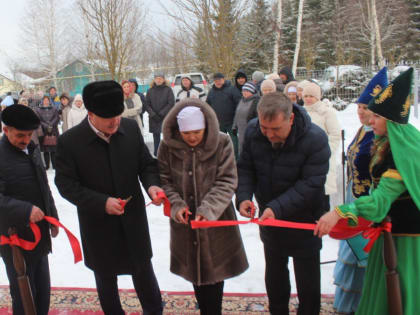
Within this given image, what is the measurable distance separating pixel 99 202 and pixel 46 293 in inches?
41.2

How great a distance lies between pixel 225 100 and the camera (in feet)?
26.5

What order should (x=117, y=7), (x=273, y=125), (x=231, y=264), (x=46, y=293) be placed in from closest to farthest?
1. (x=273, y=125)
2. (x=231, y=264)
3. (x=46, y=293)
4. (x=117, y=7)

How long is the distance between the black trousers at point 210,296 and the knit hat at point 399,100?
1.63 m

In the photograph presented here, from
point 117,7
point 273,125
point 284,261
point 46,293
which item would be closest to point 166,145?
point 273,125

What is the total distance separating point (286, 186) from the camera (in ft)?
8.75

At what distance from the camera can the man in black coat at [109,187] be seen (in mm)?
2506

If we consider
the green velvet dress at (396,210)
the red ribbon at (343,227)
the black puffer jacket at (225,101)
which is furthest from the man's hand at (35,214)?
the black puffer jacket at (225,101)

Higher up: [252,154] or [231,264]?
[252,154]

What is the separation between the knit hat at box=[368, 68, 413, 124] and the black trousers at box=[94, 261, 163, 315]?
1.92 m

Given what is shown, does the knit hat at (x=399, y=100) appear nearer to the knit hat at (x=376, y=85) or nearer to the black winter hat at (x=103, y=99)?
the knit hat at (x=376, y=85)

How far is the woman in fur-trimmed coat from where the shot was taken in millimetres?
2568

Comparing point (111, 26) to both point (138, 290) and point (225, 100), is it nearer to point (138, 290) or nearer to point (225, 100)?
point (225, 100)

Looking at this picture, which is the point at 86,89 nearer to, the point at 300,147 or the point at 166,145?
the point at 166,145

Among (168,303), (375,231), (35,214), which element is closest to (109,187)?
(35,214)
